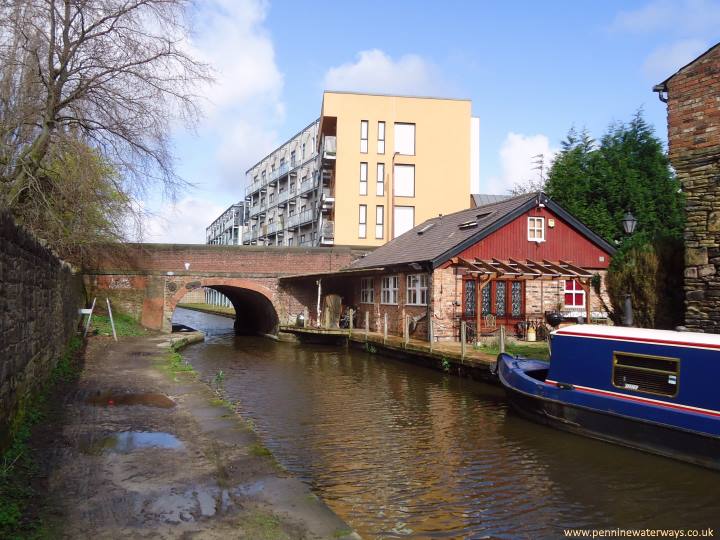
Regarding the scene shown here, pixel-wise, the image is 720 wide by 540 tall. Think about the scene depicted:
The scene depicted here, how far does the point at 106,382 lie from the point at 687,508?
32.2 feet

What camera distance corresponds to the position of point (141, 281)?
27.6m

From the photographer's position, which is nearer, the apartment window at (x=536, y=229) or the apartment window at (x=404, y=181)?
the apartment window at (x=536, y=229)

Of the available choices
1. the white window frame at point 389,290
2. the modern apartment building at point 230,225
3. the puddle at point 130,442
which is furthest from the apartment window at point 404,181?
the modern apartment building at point 230,225

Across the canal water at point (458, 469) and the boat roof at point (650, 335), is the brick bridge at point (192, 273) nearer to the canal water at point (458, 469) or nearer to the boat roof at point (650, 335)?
the canal water at point (458, 469)

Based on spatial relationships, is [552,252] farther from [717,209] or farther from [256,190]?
[256,190]

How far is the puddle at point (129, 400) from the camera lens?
363 inches

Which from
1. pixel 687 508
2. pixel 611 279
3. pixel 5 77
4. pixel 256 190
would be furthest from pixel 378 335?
pixel 256 190

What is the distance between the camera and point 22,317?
273 inches

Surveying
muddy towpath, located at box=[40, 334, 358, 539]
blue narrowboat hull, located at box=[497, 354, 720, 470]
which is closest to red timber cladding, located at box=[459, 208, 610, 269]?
blue narrowboat hull, located at box=[497, 354, 720, 470]

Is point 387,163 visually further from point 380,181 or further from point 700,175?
point 700,175

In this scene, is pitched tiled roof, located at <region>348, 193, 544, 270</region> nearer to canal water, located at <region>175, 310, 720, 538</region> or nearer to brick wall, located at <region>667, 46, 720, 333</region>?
canal water, located at <region>175, 310, 720, 538</region>

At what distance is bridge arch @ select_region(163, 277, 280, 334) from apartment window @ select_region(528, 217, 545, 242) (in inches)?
546

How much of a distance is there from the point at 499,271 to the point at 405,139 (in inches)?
947

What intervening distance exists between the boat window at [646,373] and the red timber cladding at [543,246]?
11.0 meters
